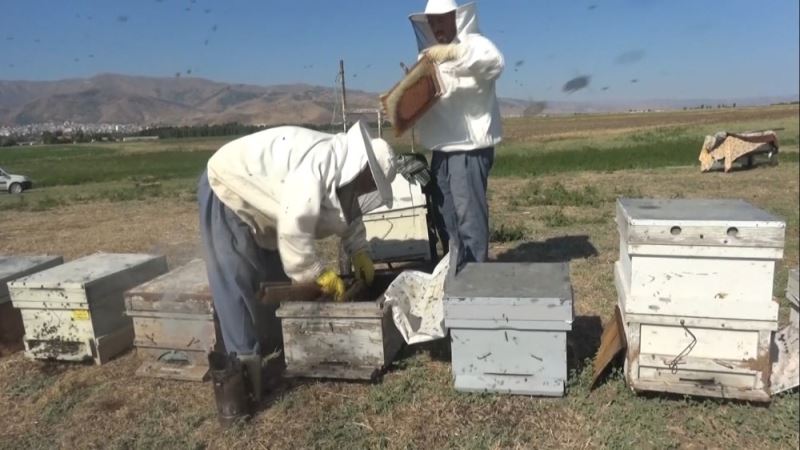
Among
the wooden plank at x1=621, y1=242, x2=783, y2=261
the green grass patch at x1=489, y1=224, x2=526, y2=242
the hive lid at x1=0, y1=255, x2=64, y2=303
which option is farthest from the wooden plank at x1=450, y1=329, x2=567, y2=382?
the green grass patch at x1=489, y1=224, x2=526, y2=242

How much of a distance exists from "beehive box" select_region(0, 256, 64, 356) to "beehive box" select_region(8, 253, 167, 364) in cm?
38

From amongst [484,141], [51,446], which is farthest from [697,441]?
[51,446]

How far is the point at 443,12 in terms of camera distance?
4.24m

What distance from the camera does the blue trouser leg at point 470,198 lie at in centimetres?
446

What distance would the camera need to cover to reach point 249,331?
12.4 ft

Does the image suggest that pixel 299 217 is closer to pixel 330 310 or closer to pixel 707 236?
pixel 330 310

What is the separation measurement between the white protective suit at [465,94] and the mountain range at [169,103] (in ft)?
0.97

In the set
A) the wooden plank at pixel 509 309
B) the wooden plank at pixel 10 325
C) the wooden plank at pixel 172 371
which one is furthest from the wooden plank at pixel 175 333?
the wooden plank at pixel 509 309

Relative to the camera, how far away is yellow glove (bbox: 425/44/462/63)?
4227mm

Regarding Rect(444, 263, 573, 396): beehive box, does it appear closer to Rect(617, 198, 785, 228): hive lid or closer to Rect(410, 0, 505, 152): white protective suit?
Rect(617, 198, 785, 228): hive lid

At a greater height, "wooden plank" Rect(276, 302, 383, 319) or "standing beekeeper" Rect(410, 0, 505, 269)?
"standing beekeeper" Rect(410, 0, 505, 269)

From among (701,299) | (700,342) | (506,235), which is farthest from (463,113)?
(506,235)

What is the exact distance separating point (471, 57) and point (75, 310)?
340 cm

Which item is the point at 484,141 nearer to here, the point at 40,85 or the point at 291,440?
the point at 291,440
